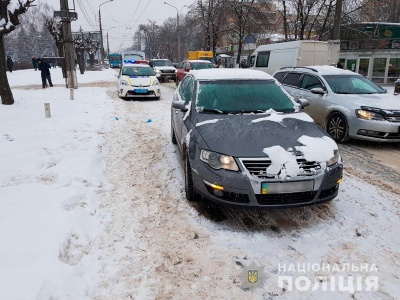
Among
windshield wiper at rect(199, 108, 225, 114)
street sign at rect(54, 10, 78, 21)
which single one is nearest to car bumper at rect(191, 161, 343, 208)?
windshield wiper at rect(199, 108, 225, 114)

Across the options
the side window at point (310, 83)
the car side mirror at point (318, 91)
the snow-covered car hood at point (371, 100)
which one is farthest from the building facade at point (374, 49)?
the car side mirror at point (318, 91)

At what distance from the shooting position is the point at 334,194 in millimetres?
3658

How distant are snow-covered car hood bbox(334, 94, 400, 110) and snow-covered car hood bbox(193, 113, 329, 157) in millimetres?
2933

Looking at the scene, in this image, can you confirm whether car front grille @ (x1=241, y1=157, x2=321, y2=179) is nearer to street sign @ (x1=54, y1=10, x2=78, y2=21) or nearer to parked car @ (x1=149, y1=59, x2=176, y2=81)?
street sign @ (x1=54, y1=10, x2=78, y2=21)

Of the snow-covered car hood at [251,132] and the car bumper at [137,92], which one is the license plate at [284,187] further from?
the car bumper at [137,92]

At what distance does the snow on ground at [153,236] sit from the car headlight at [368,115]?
2.06 meters

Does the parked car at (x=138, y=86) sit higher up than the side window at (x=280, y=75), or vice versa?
the side window at (x=280, y=75)

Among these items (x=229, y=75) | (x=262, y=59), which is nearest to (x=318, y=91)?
(x=229, y=75)

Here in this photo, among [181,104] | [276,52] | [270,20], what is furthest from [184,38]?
[181,104]

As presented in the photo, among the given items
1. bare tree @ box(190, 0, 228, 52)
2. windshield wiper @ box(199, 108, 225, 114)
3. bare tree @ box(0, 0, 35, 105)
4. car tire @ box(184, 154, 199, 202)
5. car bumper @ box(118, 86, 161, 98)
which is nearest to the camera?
car tire @ box(184, 154, 199, 202)

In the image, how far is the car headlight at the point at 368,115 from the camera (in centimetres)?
644

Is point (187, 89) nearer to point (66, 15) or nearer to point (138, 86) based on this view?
point (138, 86)

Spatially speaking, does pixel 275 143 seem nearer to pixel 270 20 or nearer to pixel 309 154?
pixel 309 154

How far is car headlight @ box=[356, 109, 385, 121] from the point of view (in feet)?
21.1
